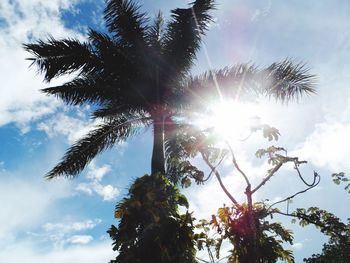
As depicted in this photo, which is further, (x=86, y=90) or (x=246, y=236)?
(x=86, y=90)

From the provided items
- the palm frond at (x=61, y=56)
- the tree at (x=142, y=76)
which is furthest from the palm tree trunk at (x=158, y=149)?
the palm frond at (x=61, y=56)

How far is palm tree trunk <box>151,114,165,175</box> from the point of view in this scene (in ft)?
31.3

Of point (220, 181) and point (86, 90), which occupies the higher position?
point (86, 90)

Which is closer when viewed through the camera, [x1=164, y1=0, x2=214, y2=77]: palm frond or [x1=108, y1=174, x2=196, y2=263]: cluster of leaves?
[x1=108, y1=174, x2=196, y2=263]: cluster of leaves

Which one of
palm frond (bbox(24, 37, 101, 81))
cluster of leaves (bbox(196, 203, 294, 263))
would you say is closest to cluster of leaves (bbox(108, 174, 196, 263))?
cluster of leaves (bbox(196, 203, 294, 263))

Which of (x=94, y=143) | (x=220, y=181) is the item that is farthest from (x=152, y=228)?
(x=94, y=143)

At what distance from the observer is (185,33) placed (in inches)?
424

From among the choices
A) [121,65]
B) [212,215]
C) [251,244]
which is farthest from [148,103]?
[251,244]

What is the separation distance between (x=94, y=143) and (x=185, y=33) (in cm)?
455

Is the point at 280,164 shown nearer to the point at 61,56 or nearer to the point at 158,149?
the point at 158,149

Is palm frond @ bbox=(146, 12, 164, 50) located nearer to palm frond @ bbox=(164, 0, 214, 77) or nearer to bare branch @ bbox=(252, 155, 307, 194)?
palm frond @ bbox=(164, 0, 214, 77)

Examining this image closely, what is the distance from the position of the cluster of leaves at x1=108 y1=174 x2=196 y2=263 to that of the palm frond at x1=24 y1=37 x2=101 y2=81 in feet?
13.6

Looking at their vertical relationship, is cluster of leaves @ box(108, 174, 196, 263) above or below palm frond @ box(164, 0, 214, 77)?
below

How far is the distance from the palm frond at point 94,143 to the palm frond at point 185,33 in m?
2.34
